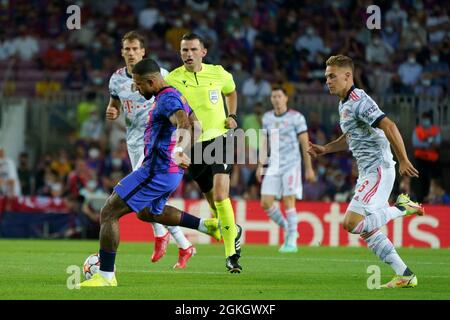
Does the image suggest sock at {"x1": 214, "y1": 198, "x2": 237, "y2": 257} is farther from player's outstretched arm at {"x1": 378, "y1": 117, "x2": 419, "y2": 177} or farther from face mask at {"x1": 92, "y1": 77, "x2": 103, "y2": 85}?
face mask at {"x1": 92, "y1": 77, "x2": 103, "y2": 85}

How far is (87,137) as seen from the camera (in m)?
25.1

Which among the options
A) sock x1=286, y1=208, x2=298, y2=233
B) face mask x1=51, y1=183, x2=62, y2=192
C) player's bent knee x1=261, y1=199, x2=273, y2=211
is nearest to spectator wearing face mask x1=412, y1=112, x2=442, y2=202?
sock x1=286, y1=208, x2=298, y2=233

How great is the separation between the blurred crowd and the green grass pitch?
18.1 ft

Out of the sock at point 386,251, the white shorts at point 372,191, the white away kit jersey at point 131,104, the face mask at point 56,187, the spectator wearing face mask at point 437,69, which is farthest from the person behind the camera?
the spectator wearing face mask at point 437,69

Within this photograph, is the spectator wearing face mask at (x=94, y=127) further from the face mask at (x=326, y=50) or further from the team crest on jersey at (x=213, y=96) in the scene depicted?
the team crest on jersey at (x=213, y=96)

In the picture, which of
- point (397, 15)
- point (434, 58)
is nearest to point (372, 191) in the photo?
point (434, 58)

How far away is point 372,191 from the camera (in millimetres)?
10969

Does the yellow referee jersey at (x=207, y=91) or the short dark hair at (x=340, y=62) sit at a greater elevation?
the short dark hair at (x=340, y=62)

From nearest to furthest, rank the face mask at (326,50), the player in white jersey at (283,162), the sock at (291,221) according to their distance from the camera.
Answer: the sock at (291,221)
the player in white jersey at (283,162)
the face mask at (326,50)

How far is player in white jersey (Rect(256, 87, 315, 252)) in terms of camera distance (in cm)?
1827

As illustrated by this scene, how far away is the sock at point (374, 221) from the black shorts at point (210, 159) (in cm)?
225

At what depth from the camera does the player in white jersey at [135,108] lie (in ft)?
43.1

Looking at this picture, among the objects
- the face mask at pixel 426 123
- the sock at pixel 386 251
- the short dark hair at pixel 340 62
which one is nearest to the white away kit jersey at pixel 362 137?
the short dark hair at pixel 340 62
